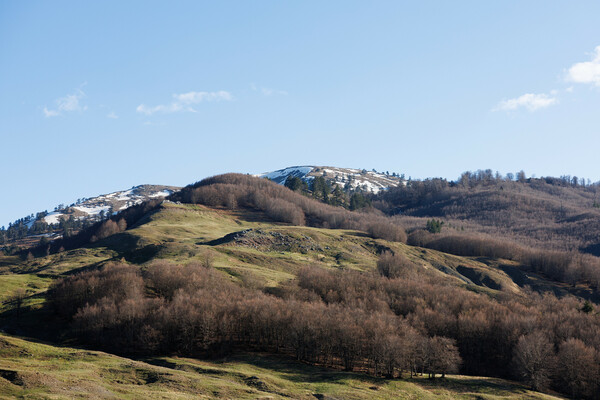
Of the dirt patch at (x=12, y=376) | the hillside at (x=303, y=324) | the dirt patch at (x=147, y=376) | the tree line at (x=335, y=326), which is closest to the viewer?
the dirt patch at (x=12, y=376)

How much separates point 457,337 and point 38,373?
93082mm

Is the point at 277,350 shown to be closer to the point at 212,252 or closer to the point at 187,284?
the point at 187,284

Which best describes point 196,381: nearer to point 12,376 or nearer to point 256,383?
point 256,383

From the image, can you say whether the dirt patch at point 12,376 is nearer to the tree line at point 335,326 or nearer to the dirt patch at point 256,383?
the dirt patch at point 256,383

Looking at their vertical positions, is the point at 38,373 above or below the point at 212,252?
below

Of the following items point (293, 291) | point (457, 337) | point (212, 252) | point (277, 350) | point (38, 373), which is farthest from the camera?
point (212, 252)

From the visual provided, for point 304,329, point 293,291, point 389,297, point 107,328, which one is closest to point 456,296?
point 389,297

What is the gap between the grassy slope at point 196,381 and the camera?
194 ft

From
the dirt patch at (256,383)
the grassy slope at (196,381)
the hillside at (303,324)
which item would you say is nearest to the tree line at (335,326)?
the hillside at (303,324)

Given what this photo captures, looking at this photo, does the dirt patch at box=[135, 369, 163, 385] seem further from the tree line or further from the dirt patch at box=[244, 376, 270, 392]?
the tree line

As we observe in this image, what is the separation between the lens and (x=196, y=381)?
71.8 meters

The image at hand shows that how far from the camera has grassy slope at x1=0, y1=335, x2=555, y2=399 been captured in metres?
59.2

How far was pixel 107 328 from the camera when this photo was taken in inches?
4222

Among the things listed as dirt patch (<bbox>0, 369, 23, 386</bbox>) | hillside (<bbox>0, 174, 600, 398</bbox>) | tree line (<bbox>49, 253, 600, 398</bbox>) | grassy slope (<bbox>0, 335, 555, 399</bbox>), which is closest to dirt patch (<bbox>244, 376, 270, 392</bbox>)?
grassy slope (<bbox>0, 335, 555, 399</bbox>)
